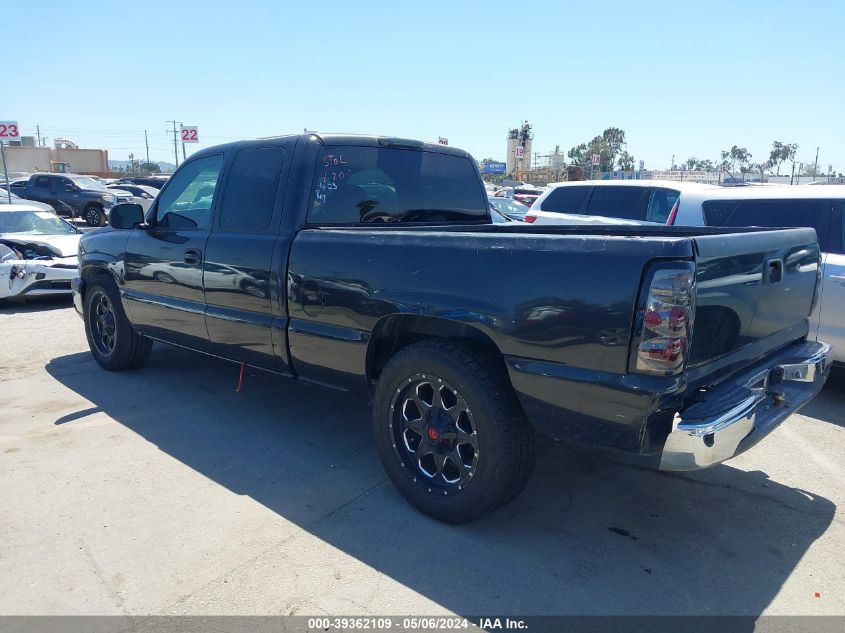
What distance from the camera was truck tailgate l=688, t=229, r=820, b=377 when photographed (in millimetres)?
2688

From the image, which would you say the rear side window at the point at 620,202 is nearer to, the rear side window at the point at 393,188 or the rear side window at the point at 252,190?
the rear side window at the point at 393,188

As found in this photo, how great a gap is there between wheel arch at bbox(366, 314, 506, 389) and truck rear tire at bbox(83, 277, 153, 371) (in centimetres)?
301

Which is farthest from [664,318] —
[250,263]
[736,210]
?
[736,210]

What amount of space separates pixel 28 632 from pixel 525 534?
221 centimetres

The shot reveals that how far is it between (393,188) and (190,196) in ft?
5.37

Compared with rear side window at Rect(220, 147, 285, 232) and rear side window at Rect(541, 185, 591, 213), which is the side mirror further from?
rear side window at Rect(541, 185, 591, 213)

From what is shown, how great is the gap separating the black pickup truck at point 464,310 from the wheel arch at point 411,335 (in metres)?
0.01

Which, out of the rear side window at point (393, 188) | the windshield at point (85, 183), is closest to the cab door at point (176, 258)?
the rear side window at point (393, 188)

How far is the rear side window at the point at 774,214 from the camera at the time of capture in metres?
5.62

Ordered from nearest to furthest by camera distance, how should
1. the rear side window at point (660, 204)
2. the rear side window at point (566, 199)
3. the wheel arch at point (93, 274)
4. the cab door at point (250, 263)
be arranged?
the cab door at point (250, 263) < the wheel arch at point (93, 274) < the rear side window at point (660, 204) < the rear side window at point (566, 199)

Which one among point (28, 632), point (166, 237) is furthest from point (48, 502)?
point (166, 237)

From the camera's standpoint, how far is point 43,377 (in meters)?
5.97

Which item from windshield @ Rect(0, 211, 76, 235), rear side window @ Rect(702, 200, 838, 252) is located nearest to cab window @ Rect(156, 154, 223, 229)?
rear side window @ Rect(702, 200, 838, 252)

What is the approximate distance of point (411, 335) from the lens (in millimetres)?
3580
